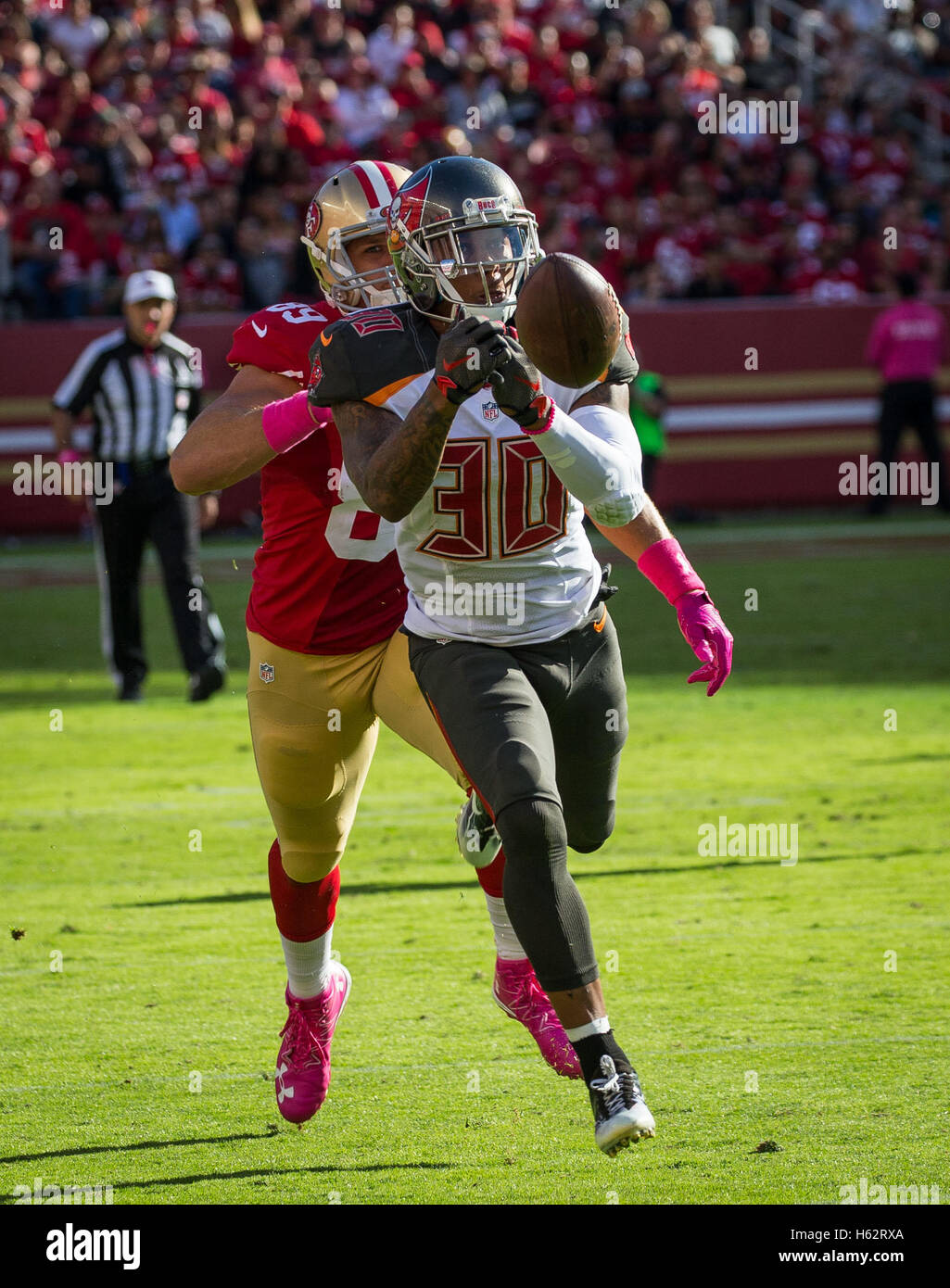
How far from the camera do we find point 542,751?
10.4ft

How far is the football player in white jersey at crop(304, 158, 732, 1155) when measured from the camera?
306 cm

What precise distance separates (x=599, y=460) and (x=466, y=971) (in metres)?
1.87

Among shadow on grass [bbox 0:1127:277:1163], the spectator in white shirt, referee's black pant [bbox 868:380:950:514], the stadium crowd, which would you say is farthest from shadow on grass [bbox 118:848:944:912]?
the spectator in white shirt

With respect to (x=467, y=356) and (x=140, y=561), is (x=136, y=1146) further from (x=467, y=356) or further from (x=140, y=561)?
(x=140, y=561)

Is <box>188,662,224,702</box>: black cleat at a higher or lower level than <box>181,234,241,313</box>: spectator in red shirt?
lower

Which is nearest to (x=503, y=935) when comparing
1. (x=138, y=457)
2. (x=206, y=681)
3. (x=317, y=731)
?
(x=317, y=731)

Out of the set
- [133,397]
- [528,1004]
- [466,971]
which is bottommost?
[466,971]

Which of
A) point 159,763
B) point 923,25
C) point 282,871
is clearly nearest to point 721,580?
point 159,763

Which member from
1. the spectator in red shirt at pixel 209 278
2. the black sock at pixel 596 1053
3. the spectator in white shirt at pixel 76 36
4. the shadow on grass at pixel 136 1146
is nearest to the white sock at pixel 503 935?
the shadow on grass at pixel 136 1146

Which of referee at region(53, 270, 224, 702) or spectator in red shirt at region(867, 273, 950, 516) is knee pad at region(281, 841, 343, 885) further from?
spectator in red shirt at region(867, 273, 950, 516)

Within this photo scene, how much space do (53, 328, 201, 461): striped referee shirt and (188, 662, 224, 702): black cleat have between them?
3.57 feet

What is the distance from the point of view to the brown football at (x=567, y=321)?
3.14m

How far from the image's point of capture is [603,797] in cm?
354

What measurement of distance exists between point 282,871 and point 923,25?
17.6 m
